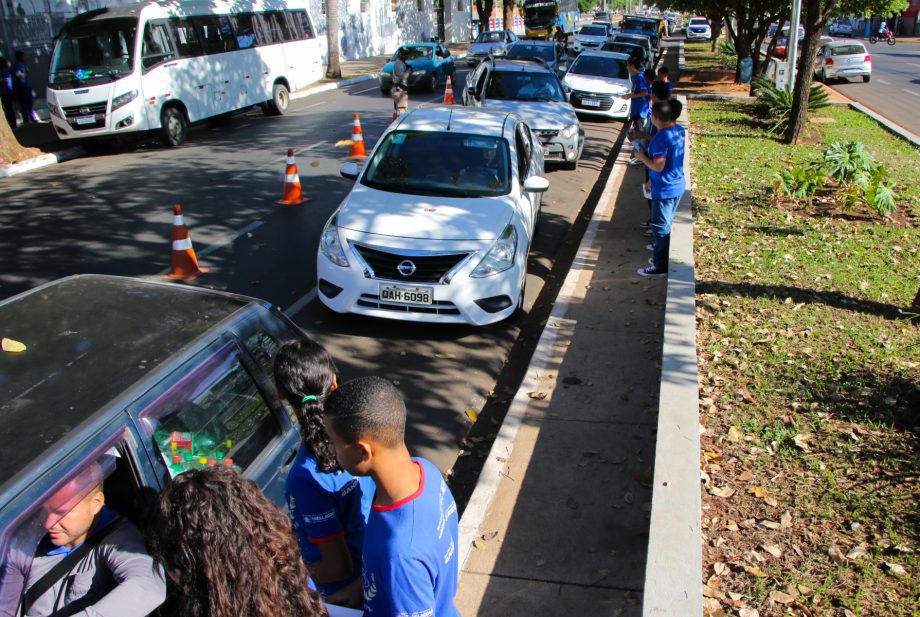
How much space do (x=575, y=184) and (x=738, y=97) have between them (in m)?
12.4

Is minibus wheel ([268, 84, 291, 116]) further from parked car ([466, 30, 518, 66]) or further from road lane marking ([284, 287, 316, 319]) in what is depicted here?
road lane marking ([284, 287, 316, 319])

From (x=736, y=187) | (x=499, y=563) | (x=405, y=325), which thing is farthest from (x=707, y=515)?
(x=736, y=187)

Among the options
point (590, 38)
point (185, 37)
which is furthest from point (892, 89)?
point (185, 37)

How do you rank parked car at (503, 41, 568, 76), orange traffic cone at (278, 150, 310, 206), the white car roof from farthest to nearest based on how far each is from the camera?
parked car at (503, 41, 568, 76)
orange traffic cone at (278, 150, 310, 206)
the white car roof

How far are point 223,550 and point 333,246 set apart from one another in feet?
17.0

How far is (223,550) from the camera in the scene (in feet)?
6.23

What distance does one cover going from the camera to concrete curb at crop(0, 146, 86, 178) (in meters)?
13.9

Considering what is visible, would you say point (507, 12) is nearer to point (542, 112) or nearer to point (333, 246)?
point (542, 112)

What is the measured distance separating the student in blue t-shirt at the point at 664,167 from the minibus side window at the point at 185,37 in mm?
12891

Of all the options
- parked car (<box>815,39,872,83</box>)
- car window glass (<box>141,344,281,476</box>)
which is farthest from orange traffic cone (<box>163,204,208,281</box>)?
parked car (<box>815,39,872,83</box>)

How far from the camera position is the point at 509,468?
4.99 metres

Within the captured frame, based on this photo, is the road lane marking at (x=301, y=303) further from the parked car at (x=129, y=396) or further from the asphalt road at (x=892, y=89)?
the asphalt road at (x=892, y=89)

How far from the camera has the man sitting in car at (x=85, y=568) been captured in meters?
2.23

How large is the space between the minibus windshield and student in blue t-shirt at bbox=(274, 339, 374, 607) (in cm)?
1522
